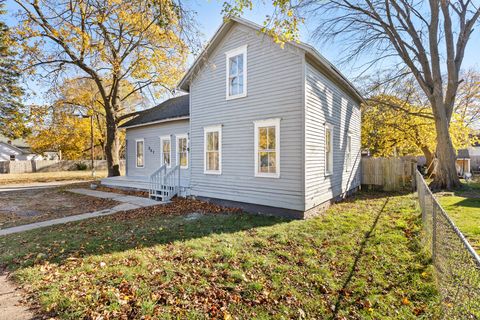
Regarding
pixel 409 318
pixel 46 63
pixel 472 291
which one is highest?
pixel 46 63

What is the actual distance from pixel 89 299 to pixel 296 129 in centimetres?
644

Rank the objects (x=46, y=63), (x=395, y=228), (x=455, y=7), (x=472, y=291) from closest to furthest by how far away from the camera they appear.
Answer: (x=472, y=291) → (x=395, y=228) → (x=455, y=7) → (x=46, y=63)

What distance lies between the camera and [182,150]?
12.8m

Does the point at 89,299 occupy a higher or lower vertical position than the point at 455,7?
lower

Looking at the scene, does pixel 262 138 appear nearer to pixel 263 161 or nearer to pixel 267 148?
pixel 267 148

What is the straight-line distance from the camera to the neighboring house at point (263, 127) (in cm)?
761

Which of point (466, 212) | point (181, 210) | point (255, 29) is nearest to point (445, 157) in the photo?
point (466, 212)

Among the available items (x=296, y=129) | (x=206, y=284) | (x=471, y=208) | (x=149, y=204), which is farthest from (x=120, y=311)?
(x=471, y=208)

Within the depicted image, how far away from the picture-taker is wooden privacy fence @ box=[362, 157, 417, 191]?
43.6 feet

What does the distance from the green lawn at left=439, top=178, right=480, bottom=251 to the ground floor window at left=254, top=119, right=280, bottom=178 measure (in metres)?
4.95

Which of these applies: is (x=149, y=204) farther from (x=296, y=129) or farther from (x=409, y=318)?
(x=409, y=318)

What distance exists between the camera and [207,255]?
476 centimetres

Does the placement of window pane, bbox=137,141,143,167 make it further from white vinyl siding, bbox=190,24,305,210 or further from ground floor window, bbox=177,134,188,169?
white vinyl siding, bbox=190,24,305,210

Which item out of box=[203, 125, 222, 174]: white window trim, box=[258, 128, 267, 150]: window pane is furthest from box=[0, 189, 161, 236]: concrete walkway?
box=[258, 128, 267, 150]: window pane
